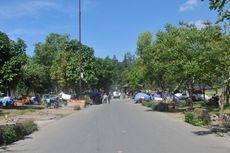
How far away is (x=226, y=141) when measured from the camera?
63.5 feet

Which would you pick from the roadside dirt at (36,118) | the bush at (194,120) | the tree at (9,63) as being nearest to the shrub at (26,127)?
the roadside dirt at (36,118)

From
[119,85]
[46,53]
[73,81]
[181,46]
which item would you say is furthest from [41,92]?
[119,85]

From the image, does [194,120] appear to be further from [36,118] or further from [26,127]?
[36,118]

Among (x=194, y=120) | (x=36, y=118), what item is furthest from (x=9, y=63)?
(x=194, y=120)

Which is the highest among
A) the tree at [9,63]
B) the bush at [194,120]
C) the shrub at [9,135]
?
the tree at [9,63]

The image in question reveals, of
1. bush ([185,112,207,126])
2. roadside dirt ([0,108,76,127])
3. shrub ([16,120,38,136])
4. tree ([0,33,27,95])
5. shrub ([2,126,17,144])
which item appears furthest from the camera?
tree ([0,33,27,95])

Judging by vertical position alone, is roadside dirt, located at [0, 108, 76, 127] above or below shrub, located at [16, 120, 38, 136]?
above

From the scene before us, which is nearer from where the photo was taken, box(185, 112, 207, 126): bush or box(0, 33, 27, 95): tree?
box(185, 112, 207, 126): bush

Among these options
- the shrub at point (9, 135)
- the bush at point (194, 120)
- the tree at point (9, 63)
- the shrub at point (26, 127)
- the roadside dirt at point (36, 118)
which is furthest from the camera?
the tree at point (9, 63)

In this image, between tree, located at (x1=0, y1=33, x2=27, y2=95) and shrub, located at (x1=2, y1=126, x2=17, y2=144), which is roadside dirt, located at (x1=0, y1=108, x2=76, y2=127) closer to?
shrub, located at (x1=2, y1=126, x2=17, y2=144)

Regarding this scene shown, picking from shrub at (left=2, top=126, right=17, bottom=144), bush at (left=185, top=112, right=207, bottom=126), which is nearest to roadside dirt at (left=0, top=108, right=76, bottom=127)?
shrub at (left=2, top=126, right=17, bottom=144)

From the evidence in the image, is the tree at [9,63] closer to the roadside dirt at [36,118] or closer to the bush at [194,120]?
the roadside dirt at [36,118]

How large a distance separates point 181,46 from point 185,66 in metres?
2.93

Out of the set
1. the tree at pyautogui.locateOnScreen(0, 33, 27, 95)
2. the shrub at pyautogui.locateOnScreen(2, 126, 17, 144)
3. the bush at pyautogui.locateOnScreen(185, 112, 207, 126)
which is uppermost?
the tree at pyautogui.locateOnScreen(0, 33, 27, 95)
